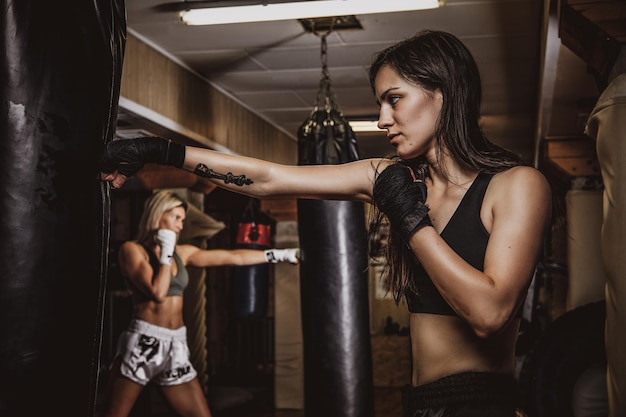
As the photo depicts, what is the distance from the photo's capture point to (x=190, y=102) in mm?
6277

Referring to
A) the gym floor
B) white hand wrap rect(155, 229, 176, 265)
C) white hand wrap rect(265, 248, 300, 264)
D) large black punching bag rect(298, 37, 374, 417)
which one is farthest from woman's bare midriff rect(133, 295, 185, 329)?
the gym floor

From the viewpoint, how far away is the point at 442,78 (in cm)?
192

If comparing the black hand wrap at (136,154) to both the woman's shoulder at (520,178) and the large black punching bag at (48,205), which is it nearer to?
the large black punching bag at (48,205)

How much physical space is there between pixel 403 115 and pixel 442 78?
0.13m

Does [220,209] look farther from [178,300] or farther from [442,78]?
[442,78]

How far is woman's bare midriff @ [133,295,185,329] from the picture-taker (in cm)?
495

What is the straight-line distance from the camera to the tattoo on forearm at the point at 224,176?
2.03m

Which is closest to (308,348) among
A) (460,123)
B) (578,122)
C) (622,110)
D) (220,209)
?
(622,110)

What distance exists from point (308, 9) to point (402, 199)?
2761mm

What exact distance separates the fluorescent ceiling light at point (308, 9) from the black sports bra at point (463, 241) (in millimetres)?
2568

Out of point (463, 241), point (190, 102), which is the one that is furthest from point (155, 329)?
point (463, 241)

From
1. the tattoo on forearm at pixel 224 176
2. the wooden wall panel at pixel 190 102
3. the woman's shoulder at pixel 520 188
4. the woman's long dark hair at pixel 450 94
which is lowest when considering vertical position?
the woman's shoulder at pixel 520 188

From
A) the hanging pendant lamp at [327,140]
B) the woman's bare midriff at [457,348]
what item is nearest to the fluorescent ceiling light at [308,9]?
the hanging pendant lamp at [327,140]

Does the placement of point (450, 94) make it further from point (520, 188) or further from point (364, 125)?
point (364, 125)
